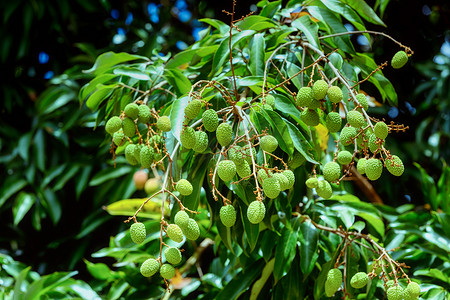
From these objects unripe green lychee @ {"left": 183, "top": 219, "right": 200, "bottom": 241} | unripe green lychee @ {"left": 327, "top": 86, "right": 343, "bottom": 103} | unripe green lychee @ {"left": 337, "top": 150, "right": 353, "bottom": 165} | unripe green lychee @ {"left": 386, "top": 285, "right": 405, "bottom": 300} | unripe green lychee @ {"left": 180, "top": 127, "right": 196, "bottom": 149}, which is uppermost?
unripe green lychee @ {"left": 327, "top": 86, "right": 343, "bottom": 103}

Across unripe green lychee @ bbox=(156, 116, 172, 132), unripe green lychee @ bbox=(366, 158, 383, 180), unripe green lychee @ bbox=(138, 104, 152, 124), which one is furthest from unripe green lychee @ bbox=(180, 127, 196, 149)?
unripe green lychee @ bbox=(366, 158, 383, 180)

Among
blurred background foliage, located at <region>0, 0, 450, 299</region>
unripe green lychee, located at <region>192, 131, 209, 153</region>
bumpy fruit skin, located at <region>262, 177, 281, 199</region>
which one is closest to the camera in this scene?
bumpy fruit skin, located at <region>262, 177, 281, 199</region>

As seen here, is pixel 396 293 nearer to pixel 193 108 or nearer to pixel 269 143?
pixel 269 143

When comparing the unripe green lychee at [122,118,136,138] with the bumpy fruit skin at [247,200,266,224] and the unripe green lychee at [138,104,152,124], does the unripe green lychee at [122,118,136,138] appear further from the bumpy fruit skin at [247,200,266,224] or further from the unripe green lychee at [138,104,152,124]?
the bumpy fruit skin at [247,200,266,224]

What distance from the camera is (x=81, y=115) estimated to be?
7.81ft

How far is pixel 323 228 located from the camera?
1.36 meters

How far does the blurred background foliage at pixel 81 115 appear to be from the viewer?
2.31 metres

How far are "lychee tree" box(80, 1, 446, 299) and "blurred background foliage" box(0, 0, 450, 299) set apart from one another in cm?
82

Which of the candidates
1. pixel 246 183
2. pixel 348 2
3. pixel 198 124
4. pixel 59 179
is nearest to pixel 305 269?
pixel 246 183

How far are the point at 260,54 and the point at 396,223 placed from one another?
76 cm

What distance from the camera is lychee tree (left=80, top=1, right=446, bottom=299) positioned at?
100 centimetres

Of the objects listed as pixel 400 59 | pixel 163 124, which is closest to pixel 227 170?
pixel 163 124

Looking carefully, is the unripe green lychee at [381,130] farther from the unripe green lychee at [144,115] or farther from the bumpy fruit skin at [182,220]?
the unripe green lychee at [144,115]

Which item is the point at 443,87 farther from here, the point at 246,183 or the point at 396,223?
the point at 246,183
